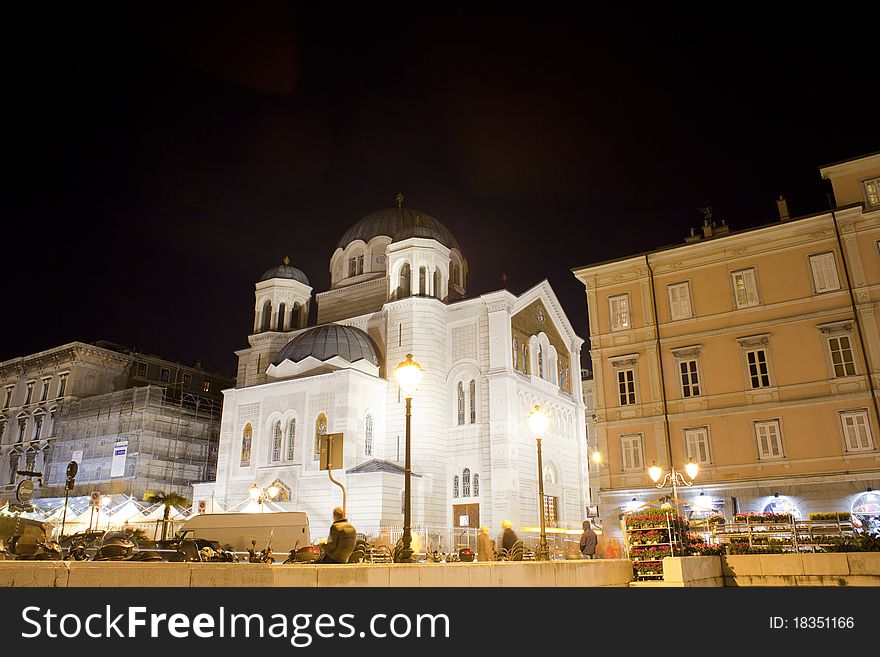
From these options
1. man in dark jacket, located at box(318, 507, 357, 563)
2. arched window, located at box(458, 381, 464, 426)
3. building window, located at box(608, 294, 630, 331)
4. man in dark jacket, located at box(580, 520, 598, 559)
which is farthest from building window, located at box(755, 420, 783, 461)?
man in dark jacket, located at box(318, 507, 357, 563)

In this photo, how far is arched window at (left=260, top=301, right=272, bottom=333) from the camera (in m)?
48.7

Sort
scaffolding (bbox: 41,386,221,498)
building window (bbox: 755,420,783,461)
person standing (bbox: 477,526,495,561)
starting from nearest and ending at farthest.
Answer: person standing (bbox: 477,526,495,561)
building window (bbox: 755,420,783,461)
scaffolding (bbox: 41,386,221,498)

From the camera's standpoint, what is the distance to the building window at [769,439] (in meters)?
27.9

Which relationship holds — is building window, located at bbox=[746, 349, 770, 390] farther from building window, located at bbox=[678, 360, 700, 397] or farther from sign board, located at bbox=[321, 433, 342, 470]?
sign board, located at bbox=[321, 433, 342, 470]

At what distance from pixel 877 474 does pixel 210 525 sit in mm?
25323

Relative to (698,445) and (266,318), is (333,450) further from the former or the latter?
(266,318)

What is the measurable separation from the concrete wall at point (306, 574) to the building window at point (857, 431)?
1597cm

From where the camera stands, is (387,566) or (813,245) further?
(813,245)

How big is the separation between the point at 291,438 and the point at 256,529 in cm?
Answer: 1510

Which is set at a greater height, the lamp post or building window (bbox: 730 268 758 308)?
building window (bbox: 730 268 758 308)
